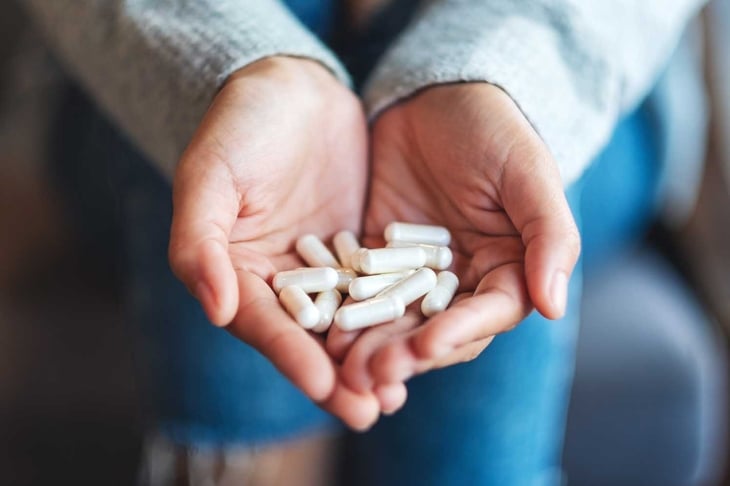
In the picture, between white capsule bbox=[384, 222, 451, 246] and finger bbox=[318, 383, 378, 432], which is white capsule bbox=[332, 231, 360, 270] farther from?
finger bbox=[318, 383, 378, 432]

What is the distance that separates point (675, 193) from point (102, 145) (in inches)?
29.6

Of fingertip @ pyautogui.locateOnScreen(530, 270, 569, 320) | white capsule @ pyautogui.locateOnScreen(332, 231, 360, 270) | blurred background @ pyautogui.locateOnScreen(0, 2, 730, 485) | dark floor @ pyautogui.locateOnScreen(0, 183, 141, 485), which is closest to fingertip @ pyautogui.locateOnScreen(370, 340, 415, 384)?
fingertip @ pyautogui.locateOnScreen(530, 270, 569, 320)

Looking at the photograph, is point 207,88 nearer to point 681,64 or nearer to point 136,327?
point 136,327

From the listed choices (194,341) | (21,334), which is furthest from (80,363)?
(194,341)

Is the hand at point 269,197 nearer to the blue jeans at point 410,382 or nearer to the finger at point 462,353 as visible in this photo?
the finger at point 462,353

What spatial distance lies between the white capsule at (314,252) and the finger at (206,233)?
11 cm

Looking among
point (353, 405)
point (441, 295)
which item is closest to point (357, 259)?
point (441, 295)

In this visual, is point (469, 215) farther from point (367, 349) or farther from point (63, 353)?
point (63, 353)

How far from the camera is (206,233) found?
60 centimetres

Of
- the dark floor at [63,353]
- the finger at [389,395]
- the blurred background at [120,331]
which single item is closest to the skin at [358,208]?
the finger at [389,395]

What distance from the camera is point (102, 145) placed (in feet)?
3.41

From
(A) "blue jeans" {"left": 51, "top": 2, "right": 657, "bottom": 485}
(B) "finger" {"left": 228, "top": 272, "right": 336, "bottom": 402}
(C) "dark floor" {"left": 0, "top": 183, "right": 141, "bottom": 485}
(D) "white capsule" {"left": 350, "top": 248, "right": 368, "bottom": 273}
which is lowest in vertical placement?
(C) "dark floor" {"left": 0, "top": 183, "right": 141, "bottom": 485}

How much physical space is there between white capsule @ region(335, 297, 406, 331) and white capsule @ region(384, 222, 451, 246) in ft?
0.32

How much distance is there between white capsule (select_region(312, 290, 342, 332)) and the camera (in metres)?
0.67
